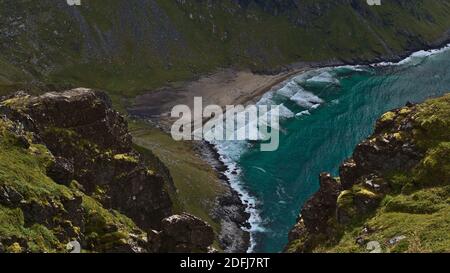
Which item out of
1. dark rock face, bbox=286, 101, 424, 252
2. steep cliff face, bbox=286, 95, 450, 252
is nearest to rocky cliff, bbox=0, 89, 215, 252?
dark rock face, bbox=286, 101, 424, 252

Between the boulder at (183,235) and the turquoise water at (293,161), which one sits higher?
the boulder at (183,235)

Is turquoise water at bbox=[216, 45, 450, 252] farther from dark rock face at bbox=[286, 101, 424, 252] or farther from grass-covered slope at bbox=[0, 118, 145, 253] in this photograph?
grass-covered slope at bbox=[0, 118, 145, 253]

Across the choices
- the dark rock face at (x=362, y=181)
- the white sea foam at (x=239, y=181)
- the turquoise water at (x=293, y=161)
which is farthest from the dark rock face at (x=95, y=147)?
the turquoise water at (x=293, y=161)

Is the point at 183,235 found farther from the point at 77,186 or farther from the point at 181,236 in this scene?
the point at 77,186

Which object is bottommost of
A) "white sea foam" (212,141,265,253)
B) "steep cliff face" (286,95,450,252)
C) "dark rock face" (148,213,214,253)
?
"white sea foam" (212,141,265,253)

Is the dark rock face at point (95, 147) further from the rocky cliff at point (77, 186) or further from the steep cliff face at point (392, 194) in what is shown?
the steep cliff face at point (392, 194)

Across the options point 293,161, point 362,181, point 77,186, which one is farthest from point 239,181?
point 77,186
